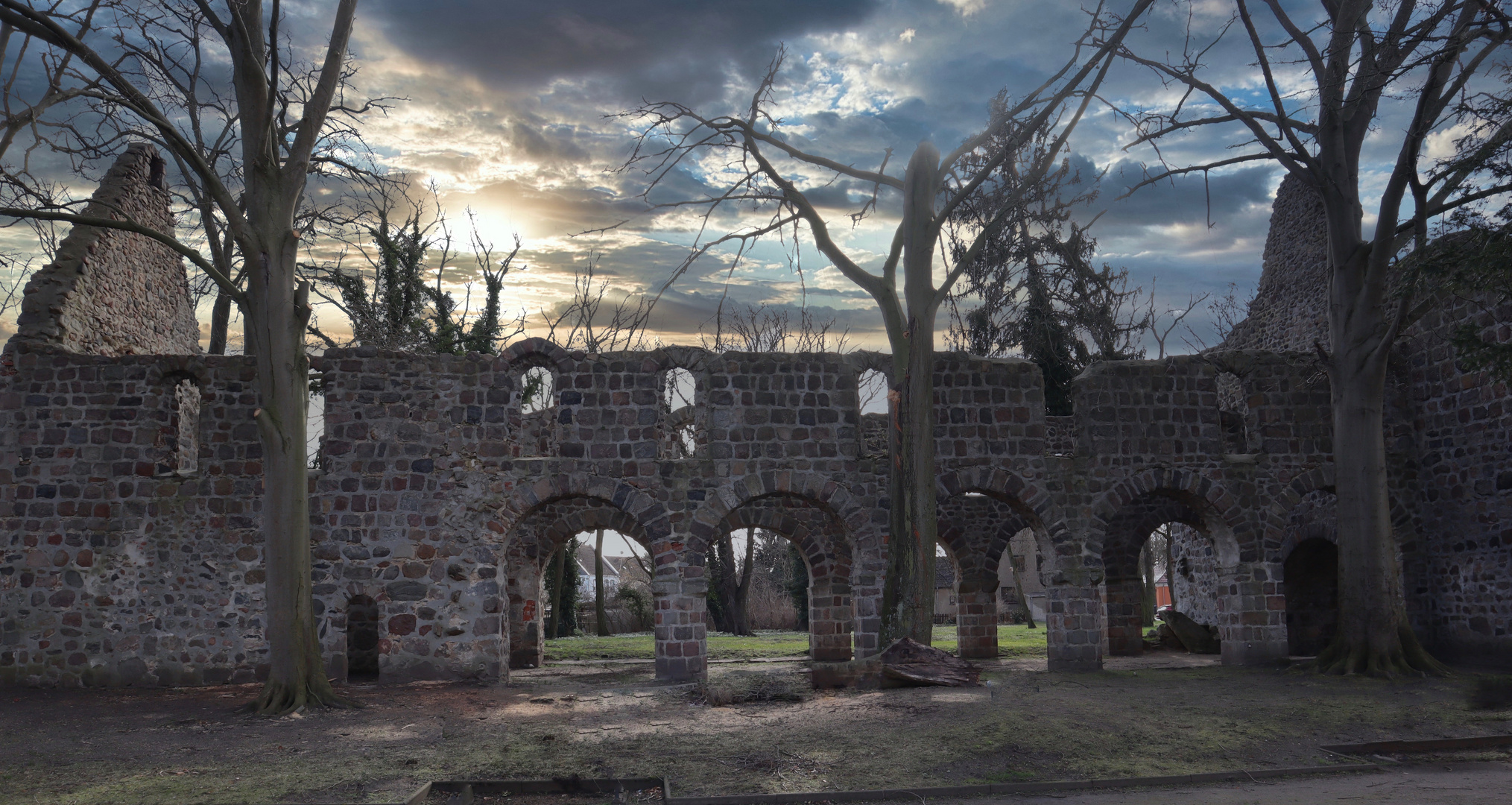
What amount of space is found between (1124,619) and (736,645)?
904cm

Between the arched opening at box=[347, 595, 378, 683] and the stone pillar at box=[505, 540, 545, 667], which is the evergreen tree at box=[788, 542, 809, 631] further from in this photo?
the arched opening at box=[347, 595, 378, 683]

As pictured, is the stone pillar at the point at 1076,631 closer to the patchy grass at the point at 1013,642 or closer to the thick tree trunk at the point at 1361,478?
the patchy grass at the point at 1013,642

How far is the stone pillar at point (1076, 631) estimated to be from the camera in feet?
45.8

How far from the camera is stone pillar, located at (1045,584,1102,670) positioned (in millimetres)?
13953

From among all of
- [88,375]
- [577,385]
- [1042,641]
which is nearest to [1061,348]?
[1042,641]

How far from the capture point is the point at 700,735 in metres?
9.26

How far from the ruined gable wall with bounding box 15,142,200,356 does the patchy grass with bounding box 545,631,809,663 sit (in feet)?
30.8

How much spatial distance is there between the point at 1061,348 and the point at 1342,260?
10.7 meters

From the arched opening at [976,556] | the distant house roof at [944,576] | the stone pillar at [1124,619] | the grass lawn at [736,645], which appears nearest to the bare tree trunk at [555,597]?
the grass lawn at [736,645]

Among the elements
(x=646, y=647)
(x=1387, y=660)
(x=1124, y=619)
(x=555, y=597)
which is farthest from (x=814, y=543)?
(x=555, y=597)

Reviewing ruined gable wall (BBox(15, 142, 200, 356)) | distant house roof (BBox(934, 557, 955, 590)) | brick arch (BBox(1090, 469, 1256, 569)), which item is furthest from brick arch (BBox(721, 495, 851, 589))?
distant house roof (BBox(934, 557, 955, 590))

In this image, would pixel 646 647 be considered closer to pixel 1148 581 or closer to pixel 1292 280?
pixel 1292 280

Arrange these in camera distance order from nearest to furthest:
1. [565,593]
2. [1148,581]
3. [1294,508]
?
[1294,508], [565,593], [1148,581]

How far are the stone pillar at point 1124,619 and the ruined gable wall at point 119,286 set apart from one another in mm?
17703
